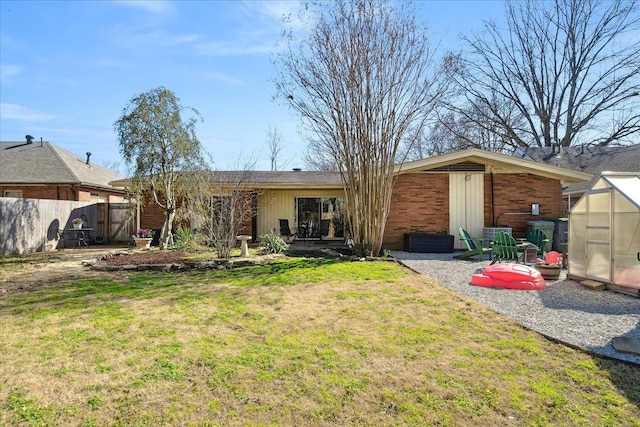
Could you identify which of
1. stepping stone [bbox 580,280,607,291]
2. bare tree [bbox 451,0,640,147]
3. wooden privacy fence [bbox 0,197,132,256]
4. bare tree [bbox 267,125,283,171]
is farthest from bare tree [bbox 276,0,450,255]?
bare tree [bbox 267,125,283,171]

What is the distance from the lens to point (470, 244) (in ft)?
35.7

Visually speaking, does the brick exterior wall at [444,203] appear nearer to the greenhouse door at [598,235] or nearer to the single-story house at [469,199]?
the single-story house at [469,199]

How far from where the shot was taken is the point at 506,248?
374 inches

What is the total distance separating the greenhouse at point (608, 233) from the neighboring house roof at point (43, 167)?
17.3 metres

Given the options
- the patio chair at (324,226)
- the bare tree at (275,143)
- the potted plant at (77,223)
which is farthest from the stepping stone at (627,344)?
the bare tree at (275,143)

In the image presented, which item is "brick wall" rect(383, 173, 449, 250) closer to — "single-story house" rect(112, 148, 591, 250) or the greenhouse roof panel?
"single-story house" rect(112, 148, 591, 250)

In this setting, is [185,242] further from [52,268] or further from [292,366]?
[292,366]

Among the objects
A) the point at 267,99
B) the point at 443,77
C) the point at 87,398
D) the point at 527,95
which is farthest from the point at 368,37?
the point at 527,95

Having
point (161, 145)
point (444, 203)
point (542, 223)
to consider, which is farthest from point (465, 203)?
point (161, 145)

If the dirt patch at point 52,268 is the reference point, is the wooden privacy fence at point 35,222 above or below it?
above

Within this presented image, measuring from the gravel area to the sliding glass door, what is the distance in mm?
8687

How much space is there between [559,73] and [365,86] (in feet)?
65.2

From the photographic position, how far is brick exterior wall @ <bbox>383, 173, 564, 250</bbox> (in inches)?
512

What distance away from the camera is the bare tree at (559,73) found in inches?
866
